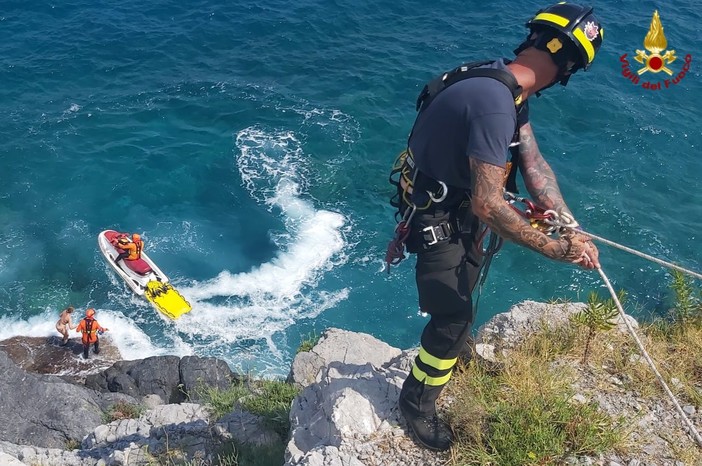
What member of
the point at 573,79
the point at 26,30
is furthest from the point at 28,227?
the point at 573,79

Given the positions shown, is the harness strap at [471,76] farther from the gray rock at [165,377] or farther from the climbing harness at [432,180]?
the gray rock at [165,377]

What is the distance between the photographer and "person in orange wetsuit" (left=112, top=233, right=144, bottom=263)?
50.1 ft

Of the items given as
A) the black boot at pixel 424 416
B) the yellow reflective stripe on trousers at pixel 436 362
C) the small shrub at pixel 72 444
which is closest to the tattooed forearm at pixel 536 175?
the yellow reflective stripe on trousers at pixel 436 362

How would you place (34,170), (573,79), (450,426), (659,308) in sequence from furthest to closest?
(573,79)
(34,170)
(659,308)
(450,426)

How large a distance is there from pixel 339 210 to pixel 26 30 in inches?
638

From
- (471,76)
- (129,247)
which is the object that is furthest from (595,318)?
(129,247)

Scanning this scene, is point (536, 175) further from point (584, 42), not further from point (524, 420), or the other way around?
point (524, 420)

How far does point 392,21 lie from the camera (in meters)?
24.8

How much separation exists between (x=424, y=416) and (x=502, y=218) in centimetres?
172

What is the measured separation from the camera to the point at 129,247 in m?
15.3

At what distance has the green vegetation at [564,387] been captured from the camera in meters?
4.11

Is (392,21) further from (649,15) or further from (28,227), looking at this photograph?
(28,227)

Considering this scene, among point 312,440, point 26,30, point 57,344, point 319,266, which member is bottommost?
point 57,344

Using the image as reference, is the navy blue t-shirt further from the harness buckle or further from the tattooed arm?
the harness buckle
